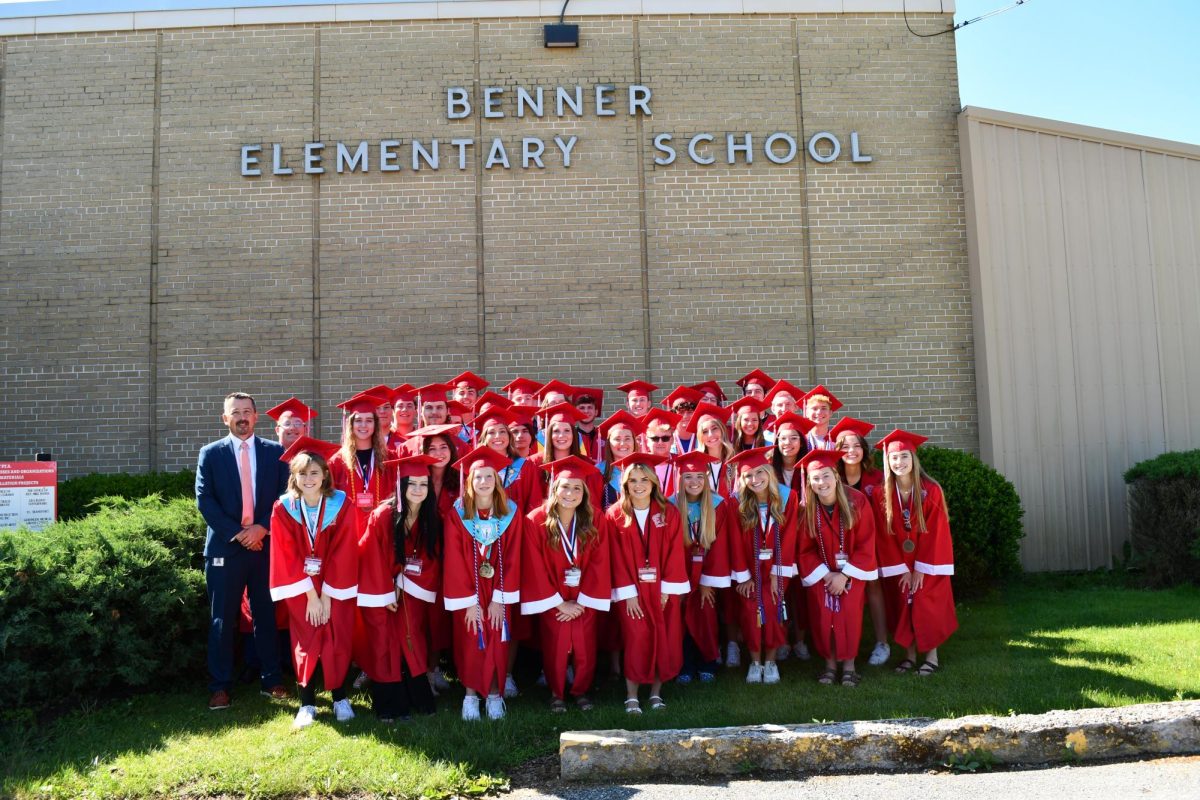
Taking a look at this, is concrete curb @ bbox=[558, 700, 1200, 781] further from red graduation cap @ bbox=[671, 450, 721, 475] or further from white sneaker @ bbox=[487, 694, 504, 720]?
red graduation cap @ bbox=[671, 450, 721, 475]

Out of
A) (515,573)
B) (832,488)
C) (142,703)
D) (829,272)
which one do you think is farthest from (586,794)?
(829,272)

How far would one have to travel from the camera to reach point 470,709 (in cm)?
563

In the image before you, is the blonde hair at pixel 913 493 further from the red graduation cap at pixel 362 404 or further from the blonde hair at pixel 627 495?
the red graduation cap at pixel 362 404

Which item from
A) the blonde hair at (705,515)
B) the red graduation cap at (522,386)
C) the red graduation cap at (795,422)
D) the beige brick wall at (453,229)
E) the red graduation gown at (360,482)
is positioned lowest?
the blonde hair at (705,515)

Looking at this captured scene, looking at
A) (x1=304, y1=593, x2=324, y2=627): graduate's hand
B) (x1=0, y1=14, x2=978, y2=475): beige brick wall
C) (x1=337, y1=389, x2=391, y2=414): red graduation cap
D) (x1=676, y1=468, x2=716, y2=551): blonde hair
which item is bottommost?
(x1=304, y1=593, x2=324, y2=627): graduate's hand

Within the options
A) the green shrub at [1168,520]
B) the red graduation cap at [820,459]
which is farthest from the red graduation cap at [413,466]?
the green shrub at [1168,520]

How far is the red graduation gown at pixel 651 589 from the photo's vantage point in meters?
5.80

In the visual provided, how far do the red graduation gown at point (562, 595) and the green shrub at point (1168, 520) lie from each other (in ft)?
21.0

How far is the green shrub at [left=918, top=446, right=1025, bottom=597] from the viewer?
865 cm

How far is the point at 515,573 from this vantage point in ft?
19.1

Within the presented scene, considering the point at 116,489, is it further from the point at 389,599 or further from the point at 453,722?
the point at 453,722

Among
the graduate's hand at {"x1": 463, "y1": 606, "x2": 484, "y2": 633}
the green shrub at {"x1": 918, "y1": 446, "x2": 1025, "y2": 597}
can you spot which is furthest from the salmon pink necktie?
the green shrub at {"x1": 918, "y1": 446, "x2": 1025, "y2": 597}

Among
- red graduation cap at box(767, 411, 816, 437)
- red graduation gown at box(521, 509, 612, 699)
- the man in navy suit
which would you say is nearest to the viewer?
red graduation gown at box(521, 509, 612, 699)

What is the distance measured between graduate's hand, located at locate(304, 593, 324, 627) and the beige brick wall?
522 cm
